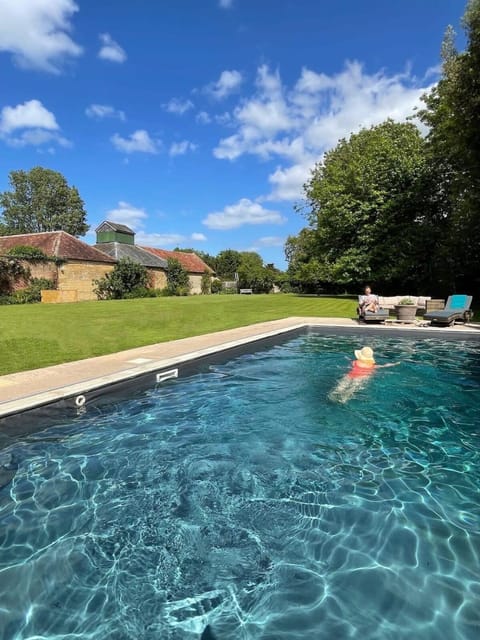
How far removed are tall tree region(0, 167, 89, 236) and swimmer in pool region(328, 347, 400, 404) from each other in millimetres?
60388

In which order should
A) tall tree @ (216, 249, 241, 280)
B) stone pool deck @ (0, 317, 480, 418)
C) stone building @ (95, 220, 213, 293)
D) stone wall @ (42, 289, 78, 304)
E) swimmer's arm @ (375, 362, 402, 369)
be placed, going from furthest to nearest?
tall tree @ (216, 249, 241, 280) → stone building @ (95, 220, 213, 293) → stone wall @ (42, 289, 78, 304) → swimmer's arm @ (375, 362, 402, 369) → stone pool deck @ (0, 317, 480, 418)

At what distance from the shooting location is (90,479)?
407 centimetres

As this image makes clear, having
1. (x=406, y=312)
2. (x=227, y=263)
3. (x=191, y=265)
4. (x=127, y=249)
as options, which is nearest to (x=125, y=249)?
(x=127, y=249)

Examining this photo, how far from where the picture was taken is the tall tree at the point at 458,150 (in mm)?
15719

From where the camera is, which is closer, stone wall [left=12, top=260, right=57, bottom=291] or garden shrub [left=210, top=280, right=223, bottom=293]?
stone wall [left=12, top=260, right=57, bottom=291]

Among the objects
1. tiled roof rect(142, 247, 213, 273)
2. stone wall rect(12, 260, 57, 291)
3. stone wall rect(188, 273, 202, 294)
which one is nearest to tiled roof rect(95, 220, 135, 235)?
tiled roof rect(142, 247, 213, 273)

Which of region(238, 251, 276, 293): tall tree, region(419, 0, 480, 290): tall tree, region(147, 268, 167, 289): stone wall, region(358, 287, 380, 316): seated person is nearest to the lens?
region(358, 287, 380, 316): seated person

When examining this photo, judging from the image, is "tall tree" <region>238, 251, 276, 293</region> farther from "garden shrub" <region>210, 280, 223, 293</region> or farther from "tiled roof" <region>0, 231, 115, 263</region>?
"tiled roof" <region>0, 231, 115, 263</region>

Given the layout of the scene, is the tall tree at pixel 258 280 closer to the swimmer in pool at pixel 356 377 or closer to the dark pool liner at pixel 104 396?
the dark pool liner at pixel 104 396

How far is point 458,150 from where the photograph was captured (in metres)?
18.6

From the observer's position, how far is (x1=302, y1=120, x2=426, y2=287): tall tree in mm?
24297

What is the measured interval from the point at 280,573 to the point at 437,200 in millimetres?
26965

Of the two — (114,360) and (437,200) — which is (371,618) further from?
(437,200)

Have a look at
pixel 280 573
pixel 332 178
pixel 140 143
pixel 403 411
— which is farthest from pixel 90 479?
pixel 332 178
